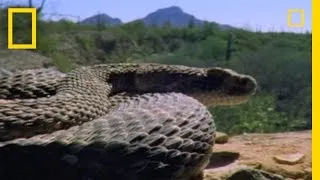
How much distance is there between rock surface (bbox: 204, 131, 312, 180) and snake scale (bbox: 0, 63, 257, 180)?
30cm

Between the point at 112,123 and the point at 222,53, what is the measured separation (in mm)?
21534

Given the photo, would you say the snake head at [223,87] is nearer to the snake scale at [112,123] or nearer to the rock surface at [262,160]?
the snake scale at [112,123]

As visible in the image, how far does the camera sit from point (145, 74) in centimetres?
480

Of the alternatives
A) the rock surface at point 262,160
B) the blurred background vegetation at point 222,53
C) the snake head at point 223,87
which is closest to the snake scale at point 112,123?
the snake head at point 223,87

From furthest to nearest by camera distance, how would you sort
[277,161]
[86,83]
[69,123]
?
[86,83] < [277,161] < [69,123]

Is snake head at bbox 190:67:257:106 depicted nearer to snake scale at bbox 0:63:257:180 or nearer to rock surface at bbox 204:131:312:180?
snake scale at bbox 0:63:257:180

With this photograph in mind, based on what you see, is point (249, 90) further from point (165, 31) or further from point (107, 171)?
point (165, 31)

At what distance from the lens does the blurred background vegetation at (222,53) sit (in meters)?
13.9

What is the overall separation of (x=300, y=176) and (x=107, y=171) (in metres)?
1.72

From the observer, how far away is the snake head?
478 centimetres

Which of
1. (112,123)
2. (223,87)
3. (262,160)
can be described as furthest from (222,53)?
(112,123)

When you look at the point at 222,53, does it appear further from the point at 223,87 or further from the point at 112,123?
the point at 112,123

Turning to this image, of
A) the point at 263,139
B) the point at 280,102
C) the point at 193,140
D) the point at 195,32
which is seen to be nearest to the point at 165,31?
the point at 195,32

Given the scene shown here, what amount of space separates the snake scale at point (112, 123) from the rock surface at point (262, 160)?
298mm
